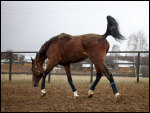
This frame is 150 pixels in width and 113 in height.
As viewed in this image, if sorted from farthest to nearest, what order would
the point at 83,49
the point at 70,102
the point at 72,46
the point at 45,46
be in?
the point at 45,46 → the point at 72,46 → the point at 83,49 → the point at 70,102

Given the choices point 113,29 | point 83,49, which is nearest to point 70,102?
point 83,49

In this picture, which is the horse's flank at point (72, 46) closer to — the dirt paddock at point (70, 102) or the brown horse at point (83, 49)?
the brown horse at point (83, 49)

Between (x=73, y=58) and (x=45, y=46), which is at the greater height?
(x=45, y=46)

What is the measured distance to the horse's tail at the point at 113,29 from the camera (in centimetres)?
430

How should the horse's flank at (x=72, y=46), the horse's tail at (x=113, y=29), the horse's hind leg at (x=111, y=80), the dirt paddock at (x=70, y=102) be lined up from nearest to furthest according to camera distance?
the dirt paddock at (x=70, y=102) < the horse's hind leg at (x=111, y=80) < the horse's flank at (x=72, y=46) < the horse's tail at (x=113, y=29)

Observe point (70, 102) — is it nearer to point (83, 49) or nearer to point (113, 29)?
point (83, 49)

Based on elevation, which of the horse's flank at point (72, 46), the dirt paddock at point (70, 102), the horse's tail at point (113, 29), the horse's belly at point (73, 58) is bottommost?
the dirt paddock at point (70, 102)

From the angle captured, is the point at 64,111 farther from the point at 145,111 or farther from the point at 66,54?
the point at 66,54

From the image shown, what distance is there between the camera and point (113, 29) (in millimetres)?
4293

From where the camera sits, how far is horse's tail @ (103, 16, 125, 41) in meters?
4.30

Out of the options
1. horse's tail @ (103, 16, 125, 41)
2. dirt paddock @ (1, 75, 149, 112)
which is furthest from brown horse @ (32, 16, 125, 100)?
dirt paddock @ (1, 75, 149, 112)

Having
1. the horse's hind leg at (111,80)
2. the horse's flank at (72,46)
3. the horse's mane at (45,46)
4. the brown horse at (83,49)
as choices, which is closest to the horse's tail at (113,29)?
the brown horse at (83,49)

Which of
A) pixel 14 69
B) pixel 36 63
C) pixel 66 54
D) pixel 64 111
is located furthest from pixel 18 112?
pixel 14 69

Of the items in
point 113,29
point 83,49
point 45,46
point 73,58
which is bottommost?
point 73,58
